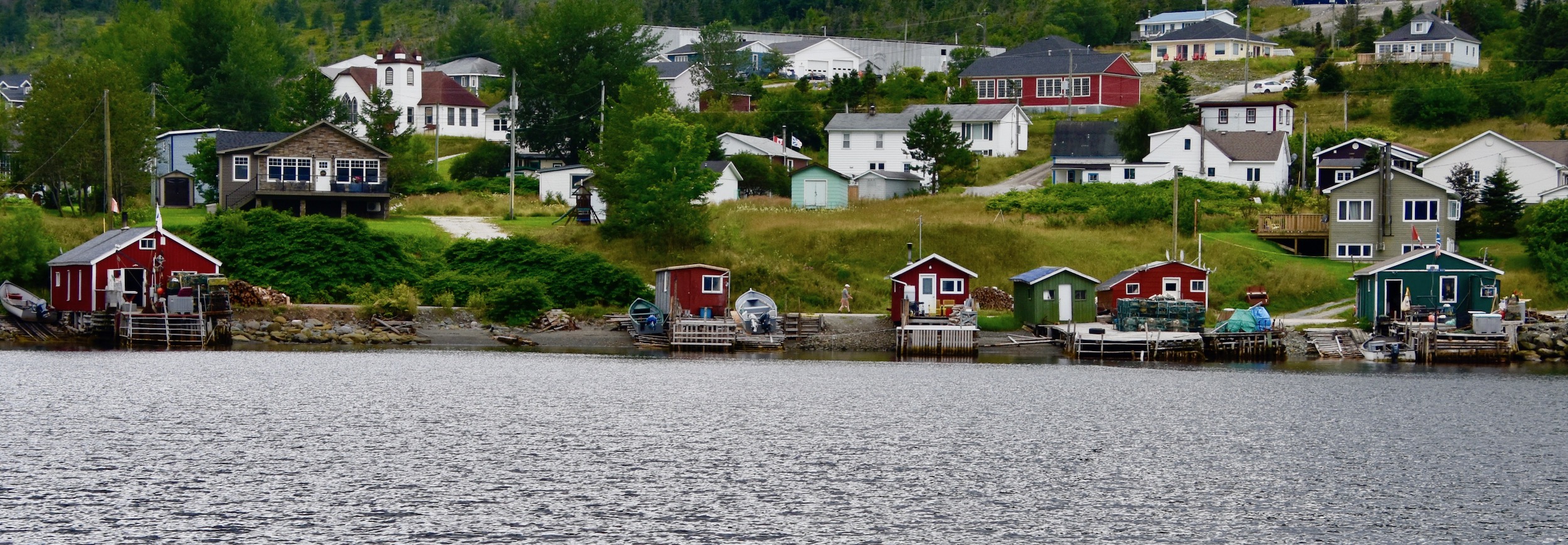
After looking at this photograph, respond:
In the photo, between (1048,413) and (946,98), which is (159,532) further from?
(946,98)

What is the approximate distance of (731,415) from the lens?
151 ft

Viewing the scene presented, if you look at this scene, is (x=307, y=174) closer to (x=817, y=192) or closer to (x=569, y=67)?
(x=817, y=192)

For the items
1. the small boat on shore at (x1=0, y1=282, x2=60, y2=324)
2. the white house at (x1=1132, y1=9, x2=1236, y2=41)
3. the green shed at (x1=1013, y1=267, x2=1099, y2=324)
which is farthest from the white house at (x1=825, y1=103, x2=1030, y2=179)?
the small boat on shore at (x1=0, y1=282, x2=60, y2=324)

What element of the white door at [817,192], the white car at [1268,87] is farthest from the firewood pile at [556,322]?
the white car at [1268,87]

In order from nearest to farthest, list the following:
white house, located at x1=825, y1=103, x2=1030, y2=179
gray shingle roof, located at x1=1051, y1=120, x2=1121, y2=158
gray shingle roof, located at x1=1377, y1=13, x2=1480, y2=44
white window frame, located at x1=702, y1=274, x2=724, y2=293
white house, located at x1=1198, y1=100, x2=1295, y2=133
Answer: white window frame, located at x1=702, y1=274, x2=724, y2=293 < gray shingle roof, located at x1=1051, y1=120, x2=1121, y2=158 < white house, located at x1=1198, y1=100, x2=1295, y2=133 < white house, located at x1=825, y1=103, x2=1030, y2=179 < gray shingle roof, located at x1=1377, y1=13, x2=1480, y2=44

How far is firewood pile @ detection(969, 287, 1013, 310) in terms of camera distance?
67.9 metres

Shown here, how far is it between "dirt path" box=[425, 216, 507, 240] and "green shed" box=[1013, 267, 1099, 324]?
77.0 ft

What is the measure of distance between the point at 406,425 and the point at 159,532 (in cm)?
1472

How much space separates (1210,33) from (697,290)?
264ft

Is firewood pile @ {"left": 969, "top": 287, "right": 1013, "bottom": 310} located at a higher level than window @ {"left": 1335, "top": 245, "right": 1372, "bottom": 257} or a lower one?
lower

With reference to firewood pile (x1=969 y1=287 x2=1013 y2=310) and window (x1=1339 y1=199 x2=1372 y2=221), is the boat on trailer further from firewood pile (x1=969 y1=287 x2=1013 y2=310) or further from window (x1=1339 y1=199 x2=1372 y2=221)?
window (x1=1339 y1=199 x2=1372 y2=221)

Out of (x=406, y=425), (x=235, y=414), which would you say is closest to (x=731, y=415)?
→ (x=406, y=425)

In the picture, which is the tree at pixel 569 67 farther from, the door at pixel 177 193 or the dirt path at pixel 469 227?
the door at pixel 177 193

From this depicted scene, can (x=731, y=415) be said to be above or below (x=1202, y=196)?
below
